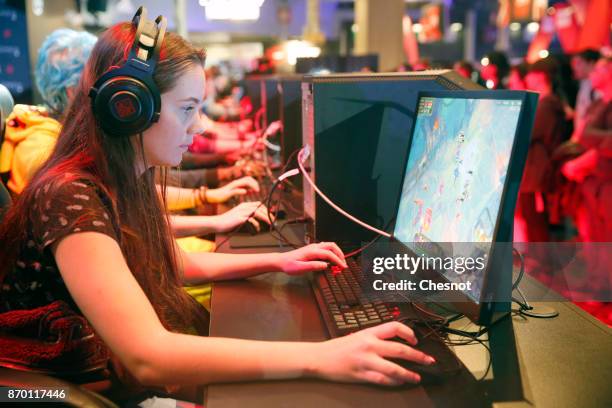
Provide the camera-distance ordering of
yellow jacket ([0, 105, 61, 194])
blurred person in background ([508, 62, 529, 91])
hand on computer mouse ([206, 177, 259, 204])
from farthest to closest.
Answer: blurred person in background ([508, 62, 529, 91]) → hand on computer mouse ([206, 177, 259, 204]) → yellow jacket ([0, 105, 61, 194])

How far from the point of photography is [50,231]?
0.91 meters

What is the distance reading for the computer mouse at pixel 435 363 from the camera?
0.84m

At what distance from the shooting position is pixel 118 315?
0.85 m

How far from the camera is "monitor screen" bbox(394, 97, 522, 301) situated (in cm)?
92

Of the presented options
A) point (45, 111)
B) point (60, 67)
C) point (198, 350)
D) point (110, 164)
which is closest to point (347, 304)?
point (198, 350)

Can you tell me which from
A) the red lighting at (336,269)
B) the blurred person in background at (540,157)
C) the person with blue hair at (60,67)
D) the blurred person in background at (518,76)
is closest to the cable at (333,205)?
the red lighting at (336,269)

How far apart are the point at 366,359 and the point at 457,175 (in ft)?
1.24

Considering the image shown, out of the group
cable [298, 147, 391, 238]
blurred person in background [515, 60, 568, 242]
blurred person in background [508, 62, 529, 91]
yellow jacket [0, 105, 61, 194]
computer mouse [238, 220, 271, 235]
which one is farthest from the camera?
blurred person in background [508, 62, 529, 91]

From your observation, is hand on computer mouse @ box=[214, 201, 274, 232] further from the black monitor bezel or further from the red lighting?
the black monitor bezel

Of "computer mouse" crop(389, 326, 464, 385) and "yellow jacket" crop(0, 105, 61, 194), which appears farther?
"yellow jacket" crop(0, 105, 61, 194)

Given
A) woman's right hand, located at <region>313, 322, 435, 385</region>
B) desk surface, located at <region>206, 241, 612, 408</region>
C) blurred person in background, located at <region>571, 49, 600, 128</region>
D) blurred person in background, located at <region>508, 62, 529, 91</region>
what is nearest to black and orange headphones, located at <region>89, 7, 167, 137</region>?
desk surface, located at <region>206, 241, 612, 408</region>

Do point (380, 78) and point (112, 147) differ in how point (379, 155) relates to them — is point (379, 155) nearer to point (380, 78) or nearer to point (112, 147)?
point (380, 78)

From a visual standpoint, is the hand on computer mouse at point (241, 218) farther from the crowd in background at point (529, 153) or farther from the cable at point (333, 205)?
the cable at point (333, 205)

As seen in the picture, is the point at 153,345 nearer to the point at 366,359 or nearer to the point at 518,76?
the point at 366,359
